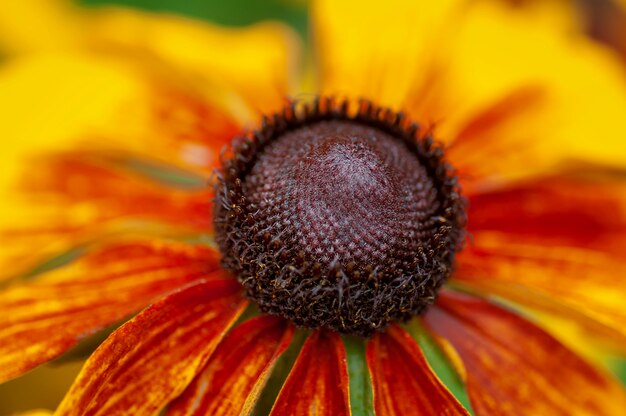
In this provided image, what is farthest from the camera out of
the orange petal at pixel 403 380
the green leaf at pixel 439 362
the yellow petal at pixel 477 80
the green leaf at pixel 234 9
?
the green leaf at pixel 234 9

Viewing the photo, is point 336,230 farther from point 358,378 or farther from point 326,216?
point 358,378

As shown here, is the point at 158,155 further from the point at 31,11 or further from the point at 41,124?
the point at 31,11

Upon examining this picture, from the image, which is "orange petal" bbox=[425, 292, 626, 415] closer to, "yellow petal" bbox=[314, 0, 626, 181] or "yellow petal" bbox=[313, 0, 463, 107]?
"yellow petal" bbox=[314, 0, 626, 181]

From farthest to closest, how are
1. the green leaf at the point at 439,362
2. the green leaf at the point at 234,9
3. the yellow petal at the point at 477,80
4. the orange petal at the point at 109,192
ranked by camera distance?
1. the green leaf at the point at 234,9
2. the yellow petal at the point at 477,80
3. the orange petal at the point at 109,192
4. the green leaf at the point at 439,362

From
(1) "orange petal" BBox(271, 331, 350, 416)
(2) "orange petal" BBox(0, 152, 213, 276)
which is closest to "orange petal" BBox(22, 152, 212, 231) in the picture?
(2) "orange petal" BBox(0, 152, 213, 276)

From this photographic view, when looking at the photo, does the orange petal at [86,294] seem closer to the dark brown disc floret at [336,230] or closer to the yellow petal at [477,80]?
the dark brown disc floret at [336,230]

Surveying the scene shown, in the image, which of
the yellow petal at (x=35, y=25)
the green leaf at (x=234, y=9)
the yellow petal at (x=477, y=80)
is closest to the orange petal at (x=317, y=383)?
the yellow petal at (x=477, y=80)
